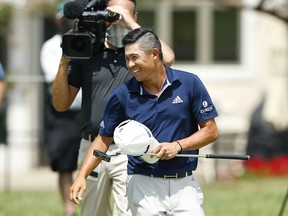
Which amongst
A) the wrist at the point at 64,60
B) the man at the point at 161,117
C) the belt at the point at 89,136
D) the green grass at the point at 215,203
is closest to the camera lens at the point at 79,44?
the wrist at the point at 64,60

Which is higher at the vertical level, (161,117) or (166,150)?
(161,117)

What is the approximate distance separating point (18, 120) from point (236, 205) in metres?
9.81

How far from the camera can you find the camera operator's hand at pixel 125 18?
7809 mm

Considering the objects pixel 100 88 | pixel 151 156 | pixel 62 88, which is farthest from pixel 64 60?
pixel 151 156

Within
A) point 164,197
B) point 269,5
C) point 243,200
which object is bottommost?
point 243,200

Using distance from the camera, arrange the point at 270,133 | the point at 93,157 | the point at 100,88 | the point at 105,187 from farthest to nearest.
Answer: the point at 270,133 < the point at 105,187 < the point at 100,88 < the point at 93,157

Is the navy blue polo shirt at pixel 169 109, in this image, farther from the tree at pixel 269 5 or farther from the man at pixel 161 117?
the tree at pixel 269 5

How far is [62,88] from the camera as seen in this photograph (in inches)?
316

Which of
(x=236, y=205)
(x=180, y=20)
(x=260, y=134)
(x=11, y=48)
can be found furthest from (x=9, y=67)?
(x=236, y=205)

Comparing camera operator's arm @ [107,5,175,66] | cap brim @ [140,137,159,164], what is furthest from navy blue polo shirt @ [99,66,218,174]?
camera operator's arm @ [107,5,175,66]

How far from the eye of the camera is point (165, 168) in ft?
23.3

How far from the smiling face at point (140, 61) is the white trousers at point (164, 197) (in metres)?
0.71

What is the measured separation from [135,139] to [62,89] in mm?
1427

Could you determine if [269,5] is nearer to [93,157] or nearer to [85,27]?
[85,27]
